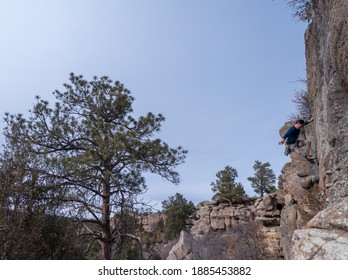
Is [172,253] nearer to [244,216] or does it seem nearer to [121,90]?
[121,90]

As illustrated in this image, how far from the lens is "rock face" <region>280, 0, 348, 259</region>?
312cm

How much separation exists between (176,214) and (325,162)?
28369 millimetres

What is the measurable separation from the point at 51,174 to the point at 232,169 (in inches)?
1083

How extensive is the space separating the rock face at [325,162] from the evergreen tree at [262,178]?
2560cm

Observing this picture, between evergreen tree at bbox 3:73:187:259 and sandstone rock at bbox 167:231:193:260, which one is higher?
evergreen tree at bbox 3:73:187:259

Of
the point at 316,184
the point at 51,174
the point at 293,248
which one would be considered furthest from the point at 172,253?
the point at 293,248

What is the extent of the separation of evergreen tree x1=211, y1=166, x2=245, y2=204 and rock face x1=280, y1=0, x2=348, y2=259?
23754 millimetres

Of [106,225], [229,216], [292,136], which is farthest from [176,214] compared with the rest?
[292,136]

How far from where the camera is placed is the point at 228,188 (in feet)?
116

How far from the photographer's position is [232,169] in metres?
35.4

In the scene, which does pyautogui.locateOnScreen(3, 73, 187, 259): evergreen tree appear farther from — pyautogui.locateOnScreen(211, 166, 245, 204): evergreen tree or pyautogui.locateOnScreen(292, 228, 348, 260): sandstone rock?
pyautogui.locateOnScreen(211, 166, 245, 204): evergreen tree

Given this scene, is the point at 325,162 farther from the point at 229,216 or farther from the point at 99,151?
the point at 229,216

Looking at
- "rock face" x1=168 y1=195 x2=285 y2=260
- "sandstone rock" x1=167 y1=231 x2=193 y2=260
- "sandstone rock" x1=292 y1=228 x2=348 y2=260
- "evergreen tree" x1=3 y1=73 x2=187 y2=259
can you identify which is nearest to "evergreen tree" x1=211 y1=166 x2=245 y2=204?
"rock face" x1=168 y1=195 x2=285 y2=260

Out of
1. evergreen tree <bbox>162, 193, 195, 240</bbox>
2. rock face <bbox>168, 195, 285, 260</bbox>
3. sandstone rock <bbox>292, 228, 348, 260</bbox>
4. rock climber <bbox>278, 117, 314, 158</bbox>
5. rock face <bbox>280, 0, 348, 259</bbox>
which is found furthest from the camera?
evergreen tree <bbox>162, 193, 195, 240</bbox>
